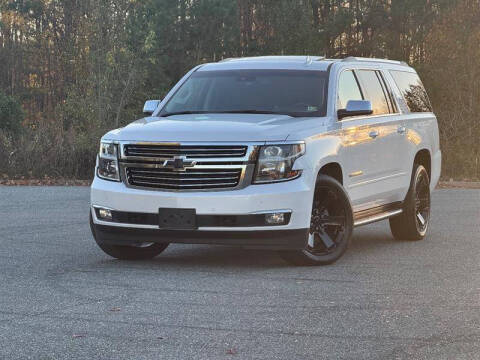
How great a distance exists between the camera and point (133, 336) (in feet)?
21.5

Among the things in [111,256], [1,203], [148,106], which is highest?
[148,106]

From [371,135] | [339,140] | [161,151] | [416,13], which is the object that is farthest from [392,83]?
[416,13]

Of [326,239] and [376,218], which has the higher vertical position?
[326,239]

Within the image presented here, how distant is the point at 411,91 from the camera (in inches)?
503

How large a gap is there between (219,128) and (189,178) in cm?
52

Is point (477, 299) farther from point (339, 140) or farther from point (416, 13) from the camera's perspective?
point (416, 13)

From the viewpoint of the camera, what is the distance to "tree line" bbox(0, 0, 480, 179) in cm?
2861

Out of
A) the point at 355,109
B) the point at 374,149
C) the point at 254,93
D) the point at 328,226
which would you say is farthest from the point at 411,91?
the point at 328,226

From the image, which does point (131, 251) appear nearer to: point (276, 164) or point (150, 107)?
point (150, 107)

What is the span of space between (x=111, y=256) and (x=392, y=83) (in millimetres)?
3913

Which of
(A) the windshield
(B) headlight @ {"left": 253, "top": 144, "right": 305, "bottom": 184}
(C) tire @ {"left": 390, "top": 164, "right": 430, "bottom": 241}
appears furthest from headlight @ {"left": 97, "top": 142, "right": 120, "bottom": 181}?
(C) tire @ {"left": 390, "top": 164, "right": 430, "bottom": 241}

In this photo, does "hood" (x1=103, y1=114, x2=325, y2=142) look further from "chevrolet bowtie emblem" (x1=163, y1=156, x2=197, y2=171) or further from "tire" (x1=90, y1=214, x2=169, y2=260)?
"tire" (x1=90, y1=214, x2=169, y2=260)

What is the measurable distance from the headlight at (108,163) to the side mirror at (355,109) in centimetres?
223

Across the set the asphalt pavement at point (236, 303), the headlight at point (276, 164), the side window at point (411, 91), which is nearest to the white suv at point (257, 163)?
the headlight at point (276, 164)
